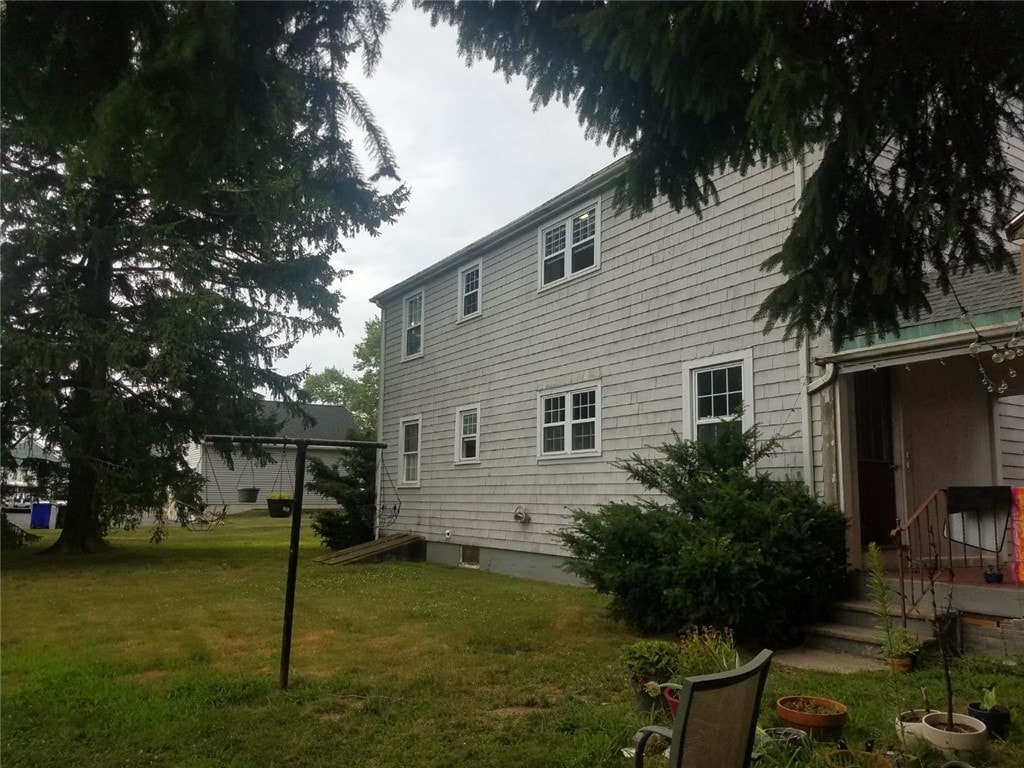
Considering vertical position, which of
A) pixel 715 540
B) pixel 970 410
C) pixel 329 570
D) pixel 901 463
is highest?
pixel 970 410

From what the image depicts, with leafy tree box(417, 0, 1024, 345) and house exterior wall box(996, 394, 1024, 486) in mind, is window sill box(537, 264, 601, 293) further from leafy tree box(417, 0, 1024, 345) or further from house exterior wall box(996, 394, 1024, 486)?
leafy tree box(417, 0, 1024, 345)

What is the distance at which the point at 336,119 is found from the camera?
128 inches

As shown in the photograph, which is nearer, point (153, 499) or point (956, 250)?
point (956, 250)

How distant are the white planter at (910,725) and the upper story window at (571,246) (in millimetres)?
8392

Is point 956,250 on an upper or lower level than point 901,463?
upper

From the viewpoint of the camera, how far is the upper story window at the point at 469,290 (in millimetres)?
15133

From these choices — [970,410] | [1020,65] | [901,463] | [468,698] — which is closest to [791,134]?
[1020,65]

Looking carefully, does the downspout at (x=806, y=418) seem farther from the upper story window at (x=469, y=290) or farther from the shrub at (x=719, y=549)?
the upper story window at (x=469, y=290)

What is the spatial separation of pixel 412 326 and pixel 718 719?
49.9ft

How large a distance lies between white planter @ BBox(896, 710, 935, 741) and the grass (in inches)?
6.1

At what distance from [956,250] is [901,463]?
16.8ft

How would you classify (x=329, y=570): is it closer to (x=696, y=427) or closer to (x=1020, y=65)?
(x=696, y=427)

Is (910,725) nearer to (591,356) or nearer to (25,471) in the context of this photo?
(591,356)

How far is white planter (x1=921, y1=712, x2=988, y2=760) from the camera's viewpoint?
4.13 meters
